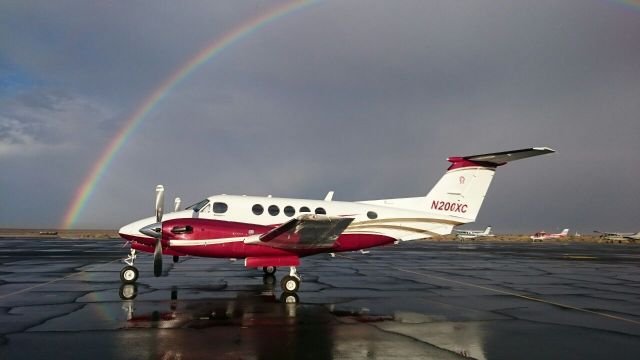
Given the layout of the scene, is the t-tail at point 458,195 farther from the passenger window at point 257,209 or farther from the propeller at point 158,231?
the propeller at point 158,231

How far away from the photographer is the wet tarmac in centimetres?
752

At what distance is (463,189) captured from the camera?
18.9m

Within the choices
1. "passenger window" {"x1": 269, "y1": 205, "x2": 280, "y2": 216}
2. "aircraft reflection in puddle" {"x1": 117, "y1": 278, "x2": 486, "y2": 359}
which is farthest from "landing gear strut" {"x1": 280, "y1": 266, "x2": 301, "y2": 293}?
"passenger window" {"x1": 269, "y1": 205, "x2": 280, "y2": 216}

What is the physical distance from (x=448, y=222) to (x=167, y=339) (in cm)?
1335

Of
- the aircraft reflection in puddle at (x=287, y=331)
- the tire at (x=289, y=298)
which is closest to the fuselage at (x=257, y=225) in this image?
the tire at (x=289, y=298)

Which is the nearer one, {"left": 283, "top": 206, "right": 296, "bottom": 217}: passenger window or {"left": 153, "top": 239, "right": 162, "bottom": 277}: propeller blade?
{"left": 153, "top": 239, "right": 162, "bottom": 277}: propeller blade

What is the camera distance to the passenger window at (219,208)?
15656 millimetres

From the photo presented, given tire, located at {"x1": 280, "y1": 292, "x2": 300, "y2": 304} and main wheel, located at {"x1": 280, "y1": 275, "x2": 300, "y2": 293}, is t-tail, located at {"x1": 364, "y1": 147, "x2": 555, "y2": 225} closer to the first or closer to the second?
main wheel, located at {"x1": 280, "y1": 275, "x2": 300, "y2": 293}

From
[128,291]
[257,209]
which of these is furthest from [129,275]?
[257,209]

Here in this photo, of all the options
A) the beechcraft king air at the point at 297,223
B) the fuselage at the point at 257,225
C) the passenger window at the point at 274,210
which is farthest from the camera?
the passenger window at the point at 274,210

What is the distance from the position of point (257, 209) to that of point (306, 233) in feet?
9.23

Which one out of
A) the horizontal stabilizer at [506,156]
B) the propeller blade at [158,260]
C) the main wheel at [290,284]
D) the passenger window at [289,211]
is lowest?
the main wheel at [290,284]

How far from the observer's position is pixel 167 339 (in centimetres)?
807

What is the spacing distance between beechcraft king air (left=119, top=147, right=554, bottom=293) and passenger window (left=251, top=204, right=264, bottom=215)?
0.04m
